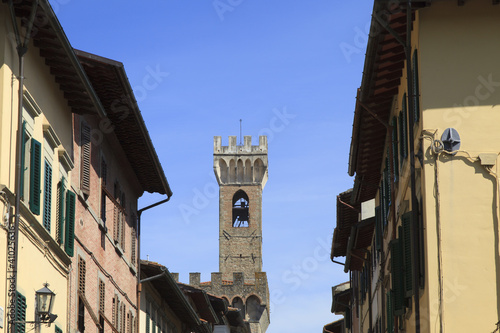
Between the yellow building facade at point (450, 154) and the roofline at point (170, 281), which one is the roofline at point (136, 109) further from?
the yellow building facade at point (450, 154)

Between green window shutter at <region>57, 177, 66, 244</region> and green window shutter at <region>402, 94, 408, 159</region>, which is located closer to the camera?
green window shutter at <region>402, 94, 408, 159</region>

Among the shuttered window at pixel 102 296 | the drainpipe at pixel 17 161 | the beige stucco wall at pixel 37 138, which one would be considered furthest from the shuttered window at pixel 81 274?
the drainpipe at pixel 17 161

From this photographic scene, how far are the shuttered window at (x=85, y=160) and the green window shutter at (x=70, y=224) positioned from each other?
6.64 ft

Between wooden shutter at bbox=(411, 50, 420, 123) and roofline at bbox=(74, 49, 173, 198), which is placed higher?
roofline at bbox=(74, 49, 173, 198)

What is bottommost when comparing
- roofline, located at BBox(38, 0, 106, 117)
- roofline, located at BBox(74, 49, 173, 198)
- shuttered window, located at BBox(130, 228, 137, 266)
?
shuttered window, located at BBox(130, 228, 137, 266)

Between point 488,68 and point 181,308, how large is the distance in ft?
77.8

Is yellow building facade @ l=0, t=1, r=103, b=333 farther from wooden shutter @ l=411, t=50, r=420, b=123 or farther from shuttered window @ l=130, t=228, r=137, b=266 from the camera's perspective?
shuttered window @ l=130, t=228, r=137, b=266

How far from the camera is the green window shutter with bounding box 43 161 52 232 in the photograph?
17438 millimetres

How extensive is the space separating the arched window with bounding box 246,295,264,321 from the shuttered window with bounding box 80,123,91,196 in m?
73.1

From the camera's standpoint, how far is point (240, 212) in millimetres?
108750

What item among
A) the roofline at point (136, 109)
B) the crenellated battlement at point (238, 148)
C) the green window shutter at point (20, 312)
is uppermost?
the crenellated battlement at point (238, 148)

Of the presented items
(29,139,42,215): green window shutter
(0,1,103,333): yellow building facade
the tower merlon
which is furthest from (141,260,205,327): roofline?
the tower merlon

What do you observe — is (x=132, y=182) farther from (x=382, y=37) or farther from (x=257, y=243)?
(x=257, y=243)

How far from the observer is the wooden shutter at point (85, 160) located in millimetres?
21781
